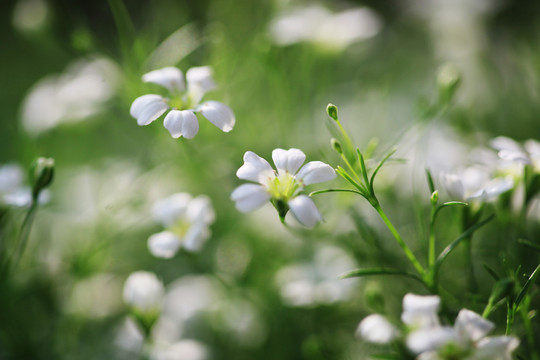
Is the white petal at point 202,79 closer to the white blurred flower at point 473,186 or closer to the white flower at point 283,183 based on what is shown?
the white flower at point 283,183

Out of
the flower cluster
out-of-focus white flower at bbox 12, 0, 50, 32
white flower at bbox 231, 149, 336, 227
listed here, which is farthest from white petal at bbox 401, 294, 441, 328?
out-of-focus white flower at bbox 12, 0, 50, 32

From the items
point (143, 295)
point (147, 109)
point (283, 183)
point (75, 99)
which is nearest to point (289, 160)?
point (283, 183)

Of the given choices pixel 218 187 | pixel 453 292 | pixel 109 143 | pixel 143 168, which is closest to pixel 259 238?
pixel 218 187

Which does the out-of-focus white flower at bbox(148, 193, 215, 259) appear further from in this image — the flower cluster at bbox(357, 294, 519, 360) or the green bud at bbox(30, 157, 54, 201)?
the flower cluster at bbox(357, 294, 519, 360)

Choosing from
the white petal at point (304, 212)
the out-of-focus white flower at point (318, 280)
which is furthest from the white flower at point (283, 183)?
the out-of-focus white flower at point (318, 280)

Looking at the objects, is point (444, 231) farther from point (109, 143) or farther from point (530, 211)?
point (109, 143)

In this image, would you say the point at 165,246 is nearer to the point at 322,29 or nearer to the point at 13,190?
the point at 13,190
